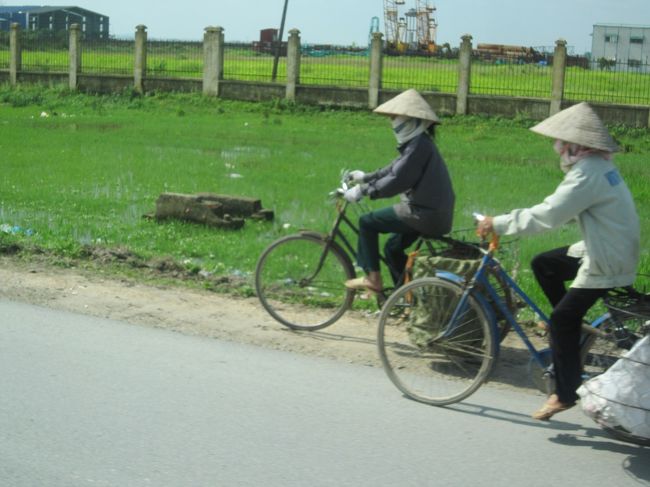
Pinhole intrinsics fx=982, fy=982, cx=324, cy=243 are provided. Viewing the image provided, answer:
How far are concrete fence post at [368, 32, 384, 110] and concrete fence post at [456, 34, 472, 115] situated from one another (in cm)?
284

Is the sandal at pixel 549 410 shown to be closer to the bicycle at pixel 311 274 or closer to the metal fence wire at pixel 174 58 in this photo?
the bicycle at pixel 311 274

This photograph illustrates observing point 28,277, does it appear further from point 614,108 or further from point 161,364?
point 614,108

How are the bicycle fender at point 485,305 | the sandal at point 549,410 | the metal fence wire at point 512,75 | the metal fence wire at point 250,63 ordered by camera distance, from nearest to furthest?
A: the sandal at point 549,410 → the bicycle fender at point 485,305 → the metal fence wire at point 512,75 → the metal fence wire at point 250,63

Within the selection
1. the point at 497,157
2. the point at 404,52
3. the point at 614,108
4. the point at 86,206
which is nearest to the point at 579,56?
the point at 614,108

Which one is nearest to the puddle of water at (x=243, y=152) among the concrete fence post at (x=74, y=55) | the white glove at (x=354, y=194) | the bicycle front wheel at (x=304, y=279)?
the bicycle front wheel at (x=304, y=279)

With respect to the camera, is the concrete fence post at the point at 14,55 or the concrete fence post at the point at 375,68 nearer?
the concrete fence post at the point at 375,68

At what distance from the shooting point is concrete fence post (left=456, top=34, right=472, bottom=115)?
3319cm

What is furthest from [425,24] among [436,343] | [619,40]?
[436,343]

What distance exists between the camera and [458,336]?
6.20m

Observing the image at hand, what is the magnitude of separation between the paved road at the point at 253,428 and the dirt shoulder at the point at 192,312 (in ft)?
1.25

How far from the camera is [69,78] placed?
39.8 meters

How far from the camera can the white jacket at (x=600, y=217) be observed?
5348mm

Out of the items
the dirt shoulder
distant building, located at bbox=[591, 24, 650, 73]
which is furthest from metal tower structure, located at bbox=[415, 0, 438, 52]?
the dirt shoulder

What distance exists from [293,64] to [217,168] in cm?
1940
